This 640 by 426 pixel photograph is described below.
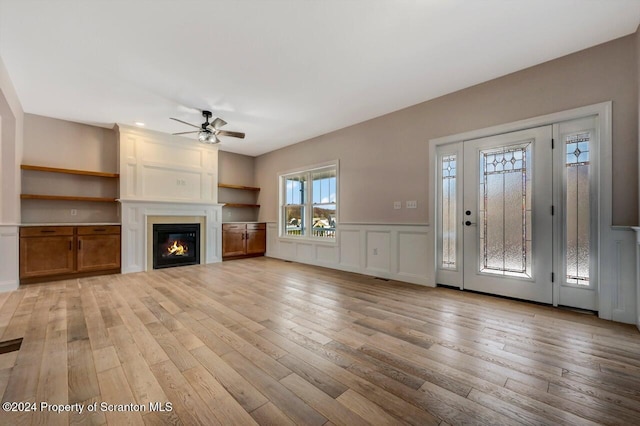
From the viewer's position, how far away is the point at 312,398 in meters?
1.50

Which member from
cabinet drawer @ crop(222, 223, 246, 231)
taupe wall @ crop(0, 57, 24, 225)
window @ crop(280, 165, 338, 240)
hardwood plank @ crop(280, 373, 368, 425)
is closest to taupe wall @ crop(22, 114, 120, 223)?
taupe wall @ crop(0, 57, 24, 225)

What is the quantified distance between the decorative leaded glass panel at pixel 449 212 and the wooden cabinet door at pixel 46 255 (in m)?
6.12

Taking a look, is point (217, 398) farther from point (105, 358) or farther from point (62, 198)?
point (62, 198)

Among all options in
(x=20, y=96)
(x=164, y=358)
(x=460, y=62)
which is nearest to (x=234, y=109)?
(x=20, y=96)

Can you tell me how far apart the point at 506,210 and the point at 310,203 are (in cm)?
382

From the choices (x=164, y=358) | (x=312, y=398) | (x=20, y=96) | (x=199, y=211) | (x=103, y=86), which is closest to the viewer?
(x=312, y=398)

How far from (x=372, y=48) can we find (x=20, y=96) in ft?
16.8

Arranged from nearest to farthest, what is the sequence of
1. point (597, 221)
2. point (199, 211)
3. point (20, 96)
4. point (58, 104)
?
point (597, 221) < point (20, 96) < point (58, 104) < point (199, 211)

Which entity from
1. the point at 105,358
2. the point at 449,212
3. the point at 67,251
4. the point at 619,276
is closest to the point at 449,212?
the point at 449,212

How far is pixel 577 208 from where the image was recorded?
9.71 feet

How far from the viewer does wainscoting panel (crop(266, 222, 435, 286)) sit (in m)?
4.15

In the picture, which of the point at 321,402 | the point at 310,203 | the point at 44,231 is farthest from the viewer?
the point at 310,203

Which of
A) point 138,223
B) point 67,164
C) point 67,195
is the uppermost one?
point 67,164

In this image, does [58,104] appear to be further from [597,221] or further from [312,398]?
[597,221]
